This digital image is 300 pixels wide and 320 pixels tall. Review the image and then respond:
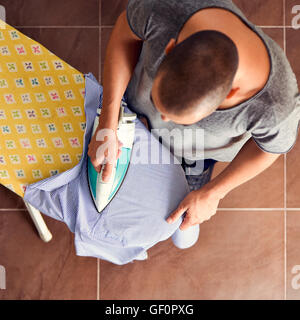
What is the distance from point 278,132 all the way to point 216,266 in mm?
797

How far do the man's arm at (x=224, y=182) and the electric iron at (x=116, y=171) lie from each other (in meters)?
0.16

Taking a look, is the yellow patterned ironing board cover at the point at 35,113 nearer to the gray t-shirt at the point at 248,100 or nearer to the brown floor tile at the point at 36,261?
the gray t-shirt at the point at 248,100

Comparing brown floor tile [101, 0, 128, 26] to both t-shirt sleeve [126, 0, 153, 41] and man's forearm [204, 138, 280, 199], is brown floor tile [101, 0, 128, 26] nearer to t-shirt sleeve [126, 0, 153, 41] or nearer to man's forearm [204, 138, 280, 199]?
t-shirt sleeve [126, 0, 153, 41]

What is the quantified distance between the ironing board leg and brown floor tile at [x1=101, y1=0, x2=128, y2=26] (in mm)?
719

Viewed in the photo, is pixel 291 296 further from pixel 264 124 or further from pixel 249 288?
pixel 264 124

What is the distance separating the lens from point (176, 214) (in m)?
0.89

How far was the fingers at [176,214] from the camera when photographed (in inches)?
34.9

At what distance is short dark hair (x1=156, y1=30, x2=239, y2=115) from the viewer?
52 cm

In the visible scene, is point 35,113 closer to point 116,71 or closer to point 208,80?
point 116,71

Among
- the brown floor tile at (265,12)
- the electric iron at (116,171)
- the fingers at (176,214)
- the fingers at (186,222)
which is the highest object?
the brown floor tile at (265,12)

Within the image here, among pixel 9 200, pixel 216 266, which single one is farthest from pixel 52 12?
pixel 216 266

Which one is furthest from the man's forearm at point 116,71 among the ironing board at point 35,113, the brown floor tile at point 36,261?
the brown floor tile at point 36,261

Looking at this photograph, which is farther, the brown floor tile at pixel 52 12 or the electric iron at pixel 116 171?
the brown floor tile at pixel 52 12
